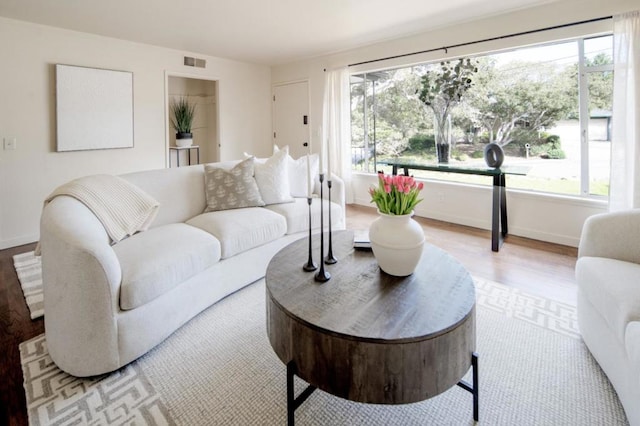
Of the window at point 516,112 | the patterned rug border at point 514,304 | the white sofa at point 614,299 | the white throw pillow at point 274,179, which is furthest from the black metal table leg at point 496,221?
the white throw pillow at point 274,179

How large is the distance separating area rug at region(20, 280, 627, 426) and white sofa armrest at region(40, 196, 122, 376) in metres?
0.13

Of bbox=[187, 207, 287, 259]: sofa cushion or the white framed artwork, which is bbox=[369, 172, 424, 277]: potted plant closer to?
bbox=[187, 207, 287, 259]: sofa cushion

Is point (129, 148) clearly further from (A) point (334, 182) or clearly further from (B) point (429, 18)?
(B) point (429, 18)

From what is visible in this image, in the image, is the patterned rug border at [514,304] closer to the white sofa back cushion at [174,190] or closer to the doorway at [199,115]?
the white sofa back cushion at [174,190]

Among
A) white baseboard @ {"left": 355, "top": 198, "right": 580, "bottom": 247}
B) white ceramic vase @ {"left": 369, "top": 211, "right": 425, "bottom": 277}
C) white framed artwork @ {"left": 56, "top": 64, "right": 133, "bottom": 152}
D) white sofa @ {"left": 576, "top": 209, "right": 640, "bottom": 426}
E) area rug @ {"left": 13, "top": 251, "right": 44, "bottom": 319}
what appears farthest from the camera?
white framed artwork @ {"left": 56, "top": 64, "right": 133, "bottom": 152}

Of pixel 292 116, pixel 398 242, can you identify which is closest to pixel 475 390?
pixel 398 242

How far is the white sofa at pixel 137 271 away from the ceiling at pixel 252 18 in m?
1.89

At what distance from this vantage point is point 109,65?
4250 mm

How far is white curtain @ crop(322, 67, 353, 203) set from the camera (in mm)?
5223

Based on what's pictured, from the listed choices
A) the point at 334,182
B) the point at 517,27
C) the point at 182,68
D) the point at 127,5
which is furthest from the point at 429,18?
the point at 182,68

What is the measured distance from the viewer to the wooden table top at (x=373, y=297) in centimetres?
117

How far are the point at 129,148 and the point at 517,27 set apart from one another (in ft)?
15.9

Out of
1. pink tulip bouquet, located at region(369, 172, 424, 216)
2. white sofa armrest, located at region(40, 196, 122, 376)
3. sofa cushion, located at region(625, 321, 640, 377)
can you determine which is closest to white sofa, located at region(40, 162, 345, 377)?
white sofa armrest, located at region(40, 196, 122, 376)

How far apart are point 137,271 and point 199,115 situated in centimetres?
551
